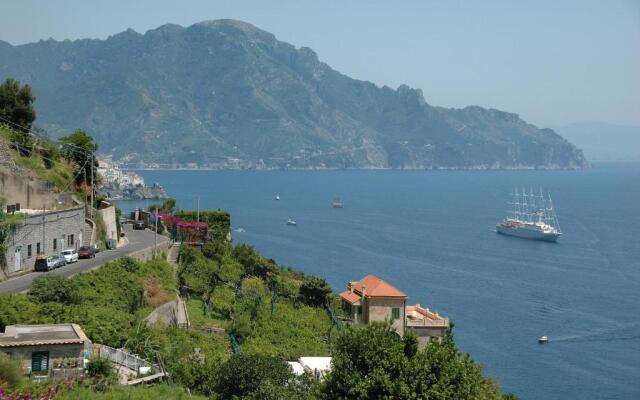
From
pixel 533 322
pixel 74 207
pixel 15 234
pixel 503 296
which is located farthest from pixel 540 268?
pixel 15 234

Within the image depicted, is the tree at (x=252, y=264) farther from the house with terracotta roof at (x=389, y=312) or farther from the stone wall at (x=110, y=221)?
the stone wall at (x=110, y=221)

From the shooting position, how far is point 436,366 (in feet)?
68.4

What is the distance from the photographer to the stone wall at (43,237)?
106ft

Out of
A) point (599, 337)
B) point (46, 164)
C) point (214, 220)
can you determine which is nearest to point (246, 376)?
point (46, 164)

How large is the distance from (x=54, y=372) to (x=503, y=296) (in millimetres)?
60901

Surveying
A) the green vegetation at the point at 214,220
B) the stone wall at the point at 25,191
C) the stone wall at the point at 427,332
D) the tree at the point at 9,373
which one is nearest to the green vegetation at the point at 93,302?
the tree at the point at 9,373

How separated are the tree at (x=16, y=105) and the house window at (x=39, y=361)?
28.5 metres

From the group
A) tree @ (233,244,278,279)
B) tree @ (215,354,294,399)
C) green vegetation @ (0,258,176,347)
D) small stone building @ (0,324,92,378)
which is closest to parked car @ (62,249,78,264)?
green vegetation @ (0,258,176,347)

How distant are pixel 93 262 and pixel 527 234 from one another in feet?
355

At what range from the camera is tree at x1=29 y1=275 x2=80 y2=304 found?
2772 cm

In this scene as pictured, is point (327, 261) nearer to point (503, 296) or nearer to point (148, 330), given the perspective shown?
point (503, 296)

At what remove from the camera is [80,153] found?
4941cm

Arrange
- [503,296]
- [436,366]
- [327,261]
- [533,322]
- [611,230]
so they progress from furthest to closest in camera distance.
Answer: [611,230]
[327,261]
[503,296]
[533,322]
[436,366]

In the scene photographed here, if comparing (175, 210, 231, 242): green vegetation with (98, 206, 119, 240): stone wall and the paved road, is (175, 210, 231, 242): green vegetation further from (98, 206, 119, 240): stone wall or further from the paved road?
(98, 206, 119, 240): stone wall
